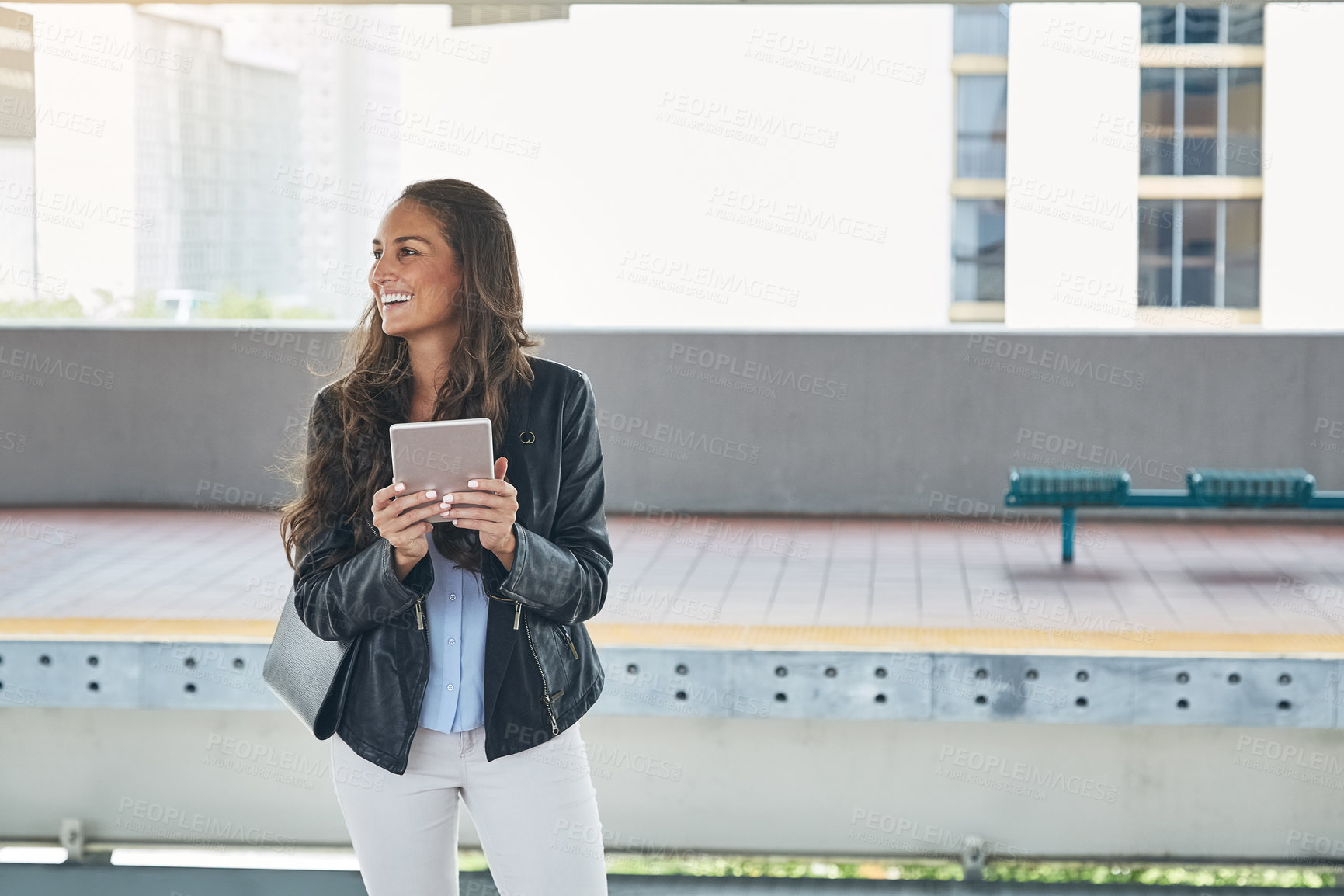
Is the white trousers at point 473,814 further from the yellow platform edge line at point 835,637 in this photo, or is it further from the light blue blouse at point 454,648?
the yellow platform edge line at point 835,637

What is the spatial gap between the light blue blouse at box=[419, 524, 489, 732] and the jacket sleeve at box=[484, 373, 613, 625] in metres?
0.08

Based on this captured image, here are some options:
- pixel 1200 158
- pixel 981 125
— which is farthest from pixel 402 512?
pixel 1200 158

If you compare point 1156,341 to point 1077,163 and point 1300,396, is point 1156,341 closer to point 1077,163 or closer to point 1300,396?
point 1300,396

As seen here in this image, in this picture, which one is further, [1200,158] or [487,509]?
[1200,158]

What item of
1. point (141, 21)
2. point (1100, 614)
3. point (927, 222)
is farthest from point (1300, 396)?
point (927, 222)

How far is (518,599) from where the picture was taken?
1.69m

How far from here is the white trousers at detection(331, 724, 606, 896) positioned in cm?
171

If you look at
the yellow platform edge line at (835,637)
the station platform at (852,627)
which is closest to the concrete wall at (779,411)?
the station platform at (852,627)

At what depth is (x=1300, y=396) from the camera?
21.1 feet

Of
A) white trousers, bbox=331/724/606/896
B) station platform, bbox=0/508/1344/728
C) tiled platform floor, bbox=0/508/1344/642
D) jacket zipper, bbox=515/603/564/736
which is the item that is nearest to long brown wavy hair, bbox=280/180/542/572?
jacket zipper, bbox=515/603/564/736

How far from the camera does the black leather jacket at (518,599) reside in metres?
1.67

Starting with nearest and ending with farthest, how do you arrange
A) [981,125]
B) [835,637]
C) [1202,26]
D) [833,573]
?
[835,637], [833,573], [1202,26], [981,125]

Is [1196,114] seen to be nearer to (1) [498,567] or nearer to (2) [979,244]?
(2) [979,244]

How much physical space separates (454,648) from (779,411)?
16.7ft
